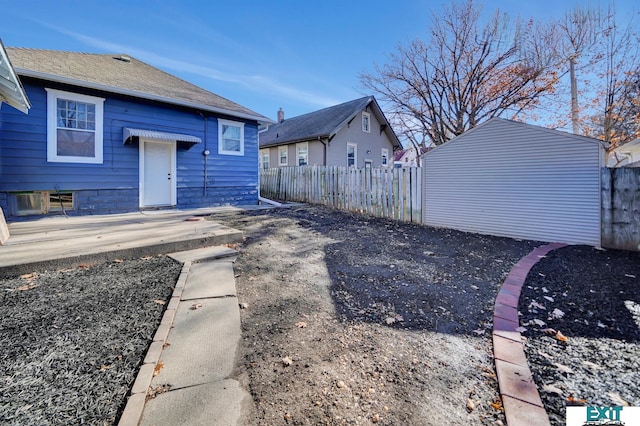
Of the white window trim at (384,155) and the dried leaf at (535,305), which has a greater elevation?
the white window trim at (384,155)

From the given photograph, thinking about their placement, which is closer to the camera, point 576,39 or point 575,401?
point 575,401

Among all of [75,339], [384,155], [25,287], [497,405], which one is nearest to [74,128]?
[25,287]

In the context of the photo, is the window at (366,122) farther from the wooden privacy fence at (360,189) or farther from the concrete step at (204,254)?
the concrete step at (204,254)

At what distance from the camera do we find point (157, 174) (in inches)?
314

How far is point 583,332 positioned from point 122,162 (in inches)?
361

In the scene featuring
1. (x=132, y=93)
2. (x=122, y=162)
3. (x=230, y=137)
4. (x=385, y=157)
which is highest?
(x=385, y=157)

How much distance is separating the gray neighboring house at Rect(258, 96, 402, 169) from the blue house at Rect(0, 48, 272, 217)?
229 inches

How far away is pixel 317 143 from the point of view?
1573 cm

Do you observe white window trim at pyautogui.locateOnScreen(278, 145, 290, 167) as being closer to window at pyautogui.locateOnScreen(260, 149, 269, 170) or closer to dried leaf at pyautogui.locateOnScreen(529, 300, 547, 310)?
window at pyautogui.locateOnScreen(260, 149, 269, 170)

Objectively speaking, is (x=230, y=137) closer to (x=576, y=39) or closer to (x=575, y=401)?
(x=575, y=401)

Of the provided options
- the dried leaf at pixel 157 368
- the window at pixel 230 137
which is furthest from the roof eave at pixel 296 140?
the dried leaf at pixel 157 368

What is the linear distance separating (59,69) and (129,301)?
708cm

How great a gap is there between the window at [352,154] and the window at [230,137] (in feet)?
26.7

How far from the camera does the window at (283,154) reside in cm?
1769
